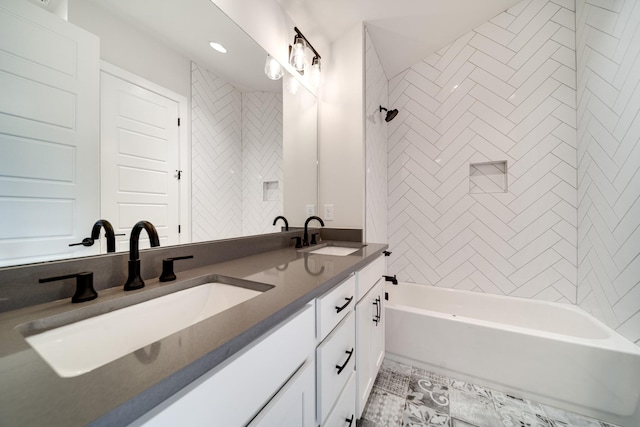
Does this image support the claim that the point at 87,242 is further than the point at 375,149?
No

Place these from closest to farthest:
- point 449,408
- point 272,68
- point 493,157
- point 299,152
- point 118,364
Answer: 1. point 118,364
2. point 449,408
3. point 272,68
4. point 299,152
5. point 493,157

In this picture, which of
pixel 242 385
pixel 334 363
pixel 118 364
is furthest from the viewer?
pixel 334 363

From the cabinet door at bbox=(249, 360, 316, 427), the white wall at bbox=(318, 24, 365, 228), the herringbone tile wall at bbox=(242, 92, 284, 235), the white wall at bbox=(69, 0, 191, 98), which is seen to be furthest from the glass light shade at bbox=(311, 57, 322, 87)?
the cabinet door at bbox=(249, 360, 316, 427)

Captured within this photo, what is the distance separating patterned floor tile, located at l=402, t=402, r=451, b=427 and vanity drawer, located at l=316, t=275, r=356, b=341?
0.82 meters

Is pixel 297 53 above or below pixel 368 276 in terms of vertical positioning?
above

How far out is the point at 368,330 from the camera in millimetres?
1262

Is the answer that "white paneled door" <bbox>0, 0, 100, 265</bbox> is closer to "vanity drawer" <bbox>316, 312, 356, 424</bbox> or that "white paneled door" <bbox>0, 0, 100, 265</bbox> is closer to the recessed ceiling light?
the recessed ceiling light

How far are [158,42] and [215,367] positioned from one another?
1.09 meters

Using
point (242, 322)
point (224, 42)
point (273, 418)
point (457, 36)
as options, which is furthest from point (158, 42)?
point (457, 36)

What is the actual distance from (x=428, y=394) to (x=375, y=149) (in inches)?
71.7

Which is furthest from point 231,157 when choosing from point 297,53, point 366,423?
point 366,423

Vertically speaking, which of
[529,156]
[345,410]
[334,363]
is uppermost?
[529,156]

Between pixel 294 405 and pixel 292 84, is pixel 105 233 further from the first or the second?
pixel 292 84

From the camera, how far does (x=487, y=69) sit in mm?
2057
